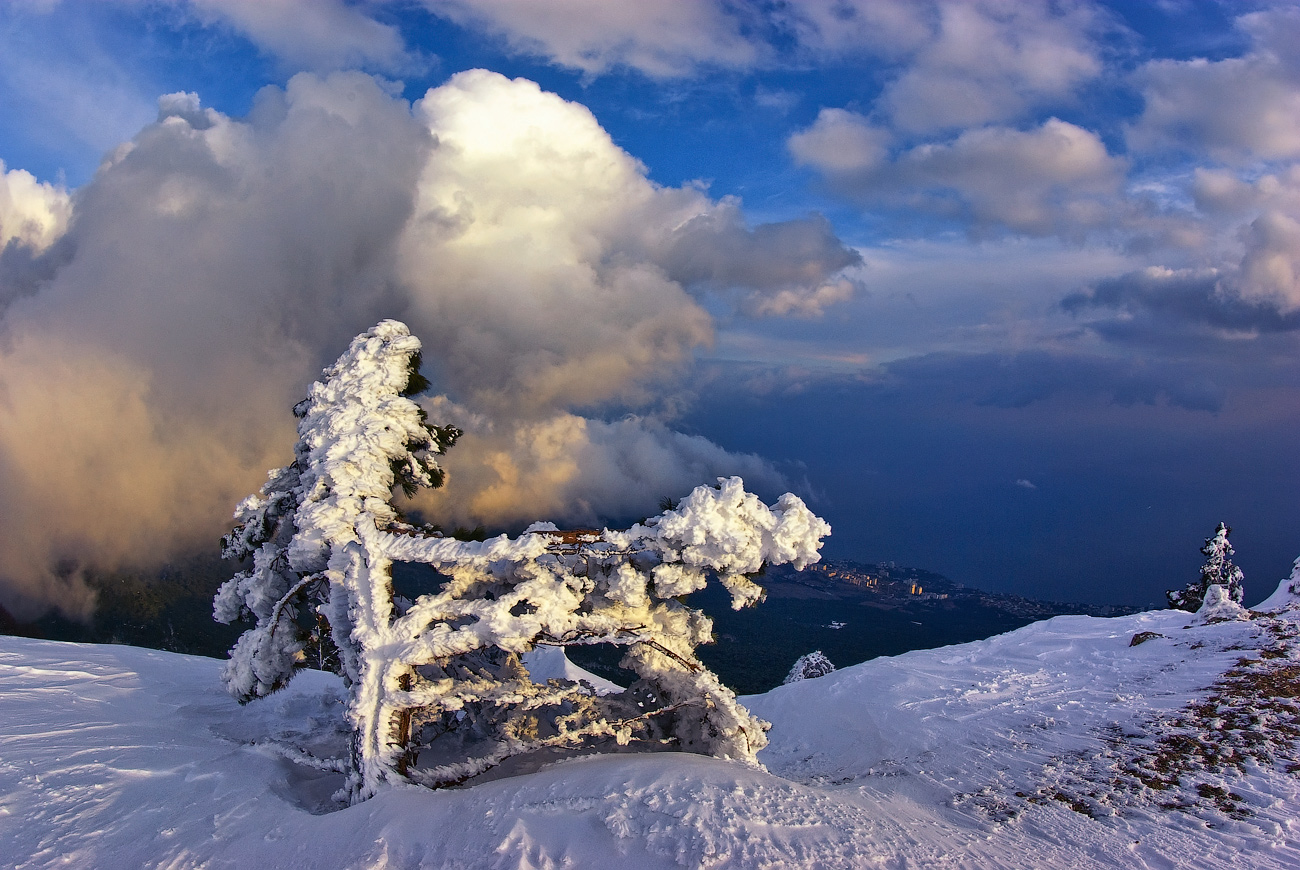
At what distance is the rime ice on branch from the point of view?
10789 millimetres

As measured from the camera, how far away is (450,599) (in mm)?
11234

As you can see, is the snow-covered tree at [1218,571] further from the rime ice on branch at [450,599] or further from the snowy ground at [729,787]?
the rime ice on branch at [450,599]

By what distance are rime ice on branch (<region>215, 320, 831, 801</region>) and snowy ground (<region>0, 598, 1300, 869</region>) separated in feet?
4.28

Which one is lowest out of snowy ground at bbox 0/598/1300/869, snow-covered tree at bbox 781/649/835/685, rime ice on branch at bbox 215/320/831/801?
snow-covered tree at bbox 781/649/835/685

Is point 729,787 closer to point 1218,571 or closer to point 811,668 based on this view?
point 811,668

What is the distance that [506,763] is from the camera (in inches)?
468

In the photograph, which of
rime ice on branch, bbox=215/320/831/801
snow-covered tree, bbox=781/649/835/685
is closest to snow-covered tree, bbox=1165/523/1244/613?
snow-covered tree, bbox=781/649/835/685

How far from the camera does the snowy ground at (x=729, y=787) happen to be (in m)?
7.85

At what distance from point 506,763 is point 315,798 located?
2.98 meters

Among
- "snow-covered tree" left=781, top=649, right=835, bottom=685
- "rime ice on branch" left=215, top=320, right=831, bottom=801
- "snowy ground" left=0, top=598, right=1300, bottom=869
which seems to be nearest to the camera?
"snowy ground" left=0, top=598, right=1300, bottom=869

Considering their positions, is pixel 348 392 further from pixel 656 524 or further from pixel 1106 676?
pixel 1106 676

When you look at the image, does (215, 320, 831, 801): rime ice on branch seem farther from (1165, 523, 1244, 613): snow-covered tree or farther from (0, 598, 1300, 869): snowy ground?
(1165, 523, 1244, 613): snow-covered tree

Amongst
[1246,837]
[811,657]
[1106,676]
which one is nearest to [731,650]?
[811,657]

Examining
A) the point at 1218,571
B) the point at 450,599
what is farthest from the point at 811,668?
the point at 450,599
